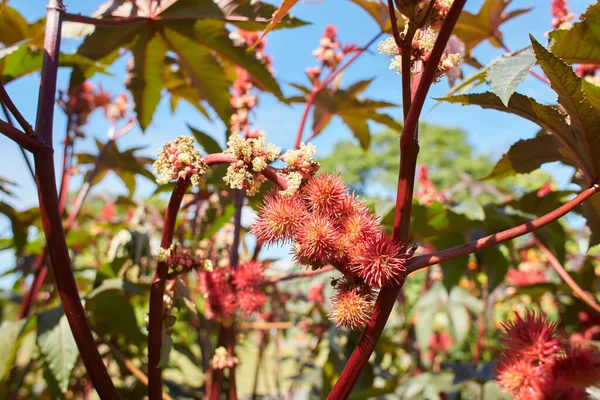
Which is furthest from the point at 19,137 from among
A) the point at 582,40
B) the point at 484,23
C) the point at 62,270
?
the point at 484,23

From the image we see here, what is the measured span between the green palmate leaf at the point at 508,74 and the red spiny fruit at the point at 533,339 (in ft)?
1.00

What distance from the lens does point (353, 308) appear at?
56 centimetres

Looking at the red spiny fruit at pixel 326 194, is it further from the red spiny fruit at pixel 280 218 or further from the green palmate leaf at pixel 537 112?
the green palmate leaf at pixel 537 112

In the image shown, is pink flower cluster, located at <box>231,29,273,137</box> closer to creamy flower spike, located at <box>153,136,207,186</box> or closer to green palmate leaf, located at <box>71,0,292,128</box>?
green palmate leaf, located at <box>71,0,292,128</box>

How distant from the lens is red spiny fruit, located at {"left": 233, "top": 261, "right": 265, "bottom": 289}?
33.5 inches

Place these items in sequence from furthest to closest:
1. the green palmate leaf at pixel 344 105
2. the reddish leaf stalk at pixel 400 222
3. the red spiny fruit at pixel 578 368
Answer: the green palmate leaf at pixel 344 105
the red spiny fruit at pixel 578 368
the reddish leaf stalk at pixel 400 222

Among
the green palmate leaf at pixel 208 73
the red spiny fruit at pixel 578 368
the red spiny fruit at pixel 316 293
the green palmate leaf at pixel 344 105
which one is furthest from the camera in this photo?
the red spiny fruit at pixel 316 293

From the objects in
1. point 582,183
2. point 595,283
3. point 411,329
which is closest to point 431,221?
point 582,183

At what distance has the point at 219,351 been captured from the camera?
94 cm

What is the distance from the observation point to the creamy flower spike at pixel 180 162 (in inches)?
22.9

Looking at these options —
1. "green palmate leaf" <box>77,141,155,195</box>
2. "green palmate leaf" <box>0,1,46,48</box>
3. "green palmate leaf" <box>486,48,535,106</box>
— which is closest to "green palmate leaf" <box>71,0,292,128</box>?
"green palmate leaf" <box>0,1,46,48</box>

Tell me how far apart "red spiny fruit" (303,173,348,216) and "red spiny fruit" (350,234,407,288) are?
7cm

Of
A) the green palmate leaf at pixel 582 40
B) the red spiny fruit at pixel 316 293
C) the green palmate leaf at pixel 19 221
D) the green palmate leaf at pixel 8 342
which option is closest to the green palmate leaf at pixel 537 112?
the green palmate leaf at pixel 582 40

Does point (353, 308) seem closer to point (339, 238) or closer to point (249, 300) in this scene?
point (339, 238)
